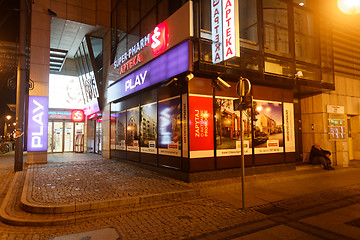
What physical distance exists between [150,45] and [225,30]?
13.1 feet

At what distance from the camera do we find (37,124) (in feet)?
43.1

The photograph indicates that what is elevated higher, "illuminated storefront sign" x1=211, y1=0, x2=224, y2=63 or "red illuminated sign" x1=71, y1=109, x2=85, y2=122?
"illuminated storefront sign" x1=211, y1=0, x2=224, y2=63

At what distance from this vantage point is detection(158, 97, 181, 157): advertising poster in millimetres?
8867

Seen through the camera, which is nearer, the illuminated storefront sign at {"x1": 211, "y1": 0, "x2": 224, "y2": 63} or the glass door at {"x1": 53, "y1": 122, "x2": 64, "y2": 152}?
the illuminated storefront sign at {"x1": 211, "y1": 0, "x2": 224, "y2": 63}

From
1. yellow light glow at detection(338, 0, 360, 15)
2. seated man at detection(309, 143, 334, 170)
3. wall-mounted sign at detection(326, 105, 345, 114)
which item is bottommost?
seated man at detection(309, 143, 334, 170)

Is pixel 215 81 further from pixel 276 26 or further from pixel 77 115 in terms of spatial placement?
pixel 77 115

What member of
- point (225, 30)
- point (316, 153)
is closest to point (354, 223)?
point (225, 30)

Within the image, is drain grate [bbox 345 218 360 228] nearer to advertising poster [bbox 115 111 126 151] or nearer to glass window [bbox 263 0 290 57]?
glass window [bbox 263 0 290 57]

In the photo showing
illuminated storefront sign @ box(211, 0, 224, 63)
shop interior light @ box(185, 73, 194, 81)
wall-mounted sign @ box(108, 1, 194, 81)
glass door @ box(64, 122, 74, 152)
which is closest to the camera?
illuminated storefront sign @ box(211, 0, 224, 63)

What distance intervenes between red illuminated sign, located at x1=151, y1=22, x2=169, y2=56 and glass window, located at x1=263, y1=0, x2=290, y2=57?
17.6ft

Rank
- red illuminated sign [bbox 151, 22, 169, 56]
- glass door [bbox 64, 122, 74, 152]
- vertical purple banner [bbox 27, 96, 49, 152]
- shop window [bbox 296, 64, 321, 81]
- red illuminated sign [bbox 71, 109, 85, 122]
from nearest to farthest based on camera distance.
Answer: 1. red illuminated sign [bbox 151, 22, 169, 56]
2. shop window [bbox 296, 64, 321, 81]
3. vertical purple banner [bbox 27, 96, 49, 152]
4. red illuminated sign [bbox 71, 109, 85, 122]
5. glass door [bbox 64, 122, 74, 152]

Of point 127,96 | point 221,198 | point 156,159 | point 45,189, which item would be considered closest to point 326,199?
point 221,198

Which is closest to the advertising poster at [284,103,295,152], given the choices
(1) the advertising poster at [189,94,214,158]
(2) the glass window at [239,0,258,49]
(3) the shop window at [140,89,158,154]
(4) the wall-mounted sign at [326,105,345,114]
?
(4) the wall-mounted sign at [326,105,345,114]

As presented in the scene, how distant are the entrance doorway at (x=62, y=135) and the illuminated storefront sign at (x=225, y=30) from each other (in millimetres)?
18138
